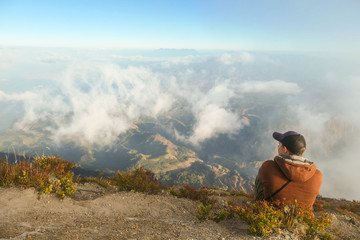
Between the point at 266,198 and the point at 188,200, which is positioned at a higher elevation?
the point at 266,198

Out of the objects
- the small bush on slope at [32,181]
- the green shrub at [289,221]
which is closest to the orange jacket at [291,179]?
the green shrub at [289,221]

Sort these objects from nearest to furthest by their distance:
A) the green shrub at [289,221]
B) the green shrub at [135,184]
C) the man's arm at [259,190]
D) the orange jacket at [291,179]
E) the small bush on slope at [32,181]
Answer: the orange jacket at [291,179] → the green shrub at [289,221] → the man's arm at [259,190] → the small bush on slope at [32,181] → the green shrub at [135,184]

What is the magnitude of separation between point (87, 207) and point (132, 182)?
271 centimetres

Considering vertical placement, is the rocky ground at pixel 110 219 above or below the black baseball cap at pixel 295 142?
below

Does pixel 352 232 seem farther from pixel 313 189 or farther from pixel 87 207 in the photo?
pixel 87 207

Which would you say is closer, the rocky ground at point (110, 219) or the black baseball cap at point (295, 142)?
the black baseball cap at point (295, 142)

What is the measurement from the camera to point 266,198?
5.18 m

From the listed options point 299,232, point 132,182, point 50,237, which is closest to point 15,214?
point 50,237

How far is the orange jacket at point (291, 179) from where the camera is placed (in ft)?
14.7

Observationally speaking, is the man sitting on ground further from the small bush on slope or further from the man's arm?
Answer: the small bush on slope

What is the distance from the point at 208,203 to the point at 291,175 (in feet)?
16.2

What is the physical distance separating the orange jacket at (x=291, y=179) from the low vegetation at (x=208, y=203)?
0.26 meters

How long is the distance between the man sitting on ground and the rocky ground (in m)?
1.08

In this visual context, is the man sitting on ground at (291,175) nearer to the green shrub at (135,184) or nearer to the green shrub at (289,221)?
the green shrub at (289,221)
